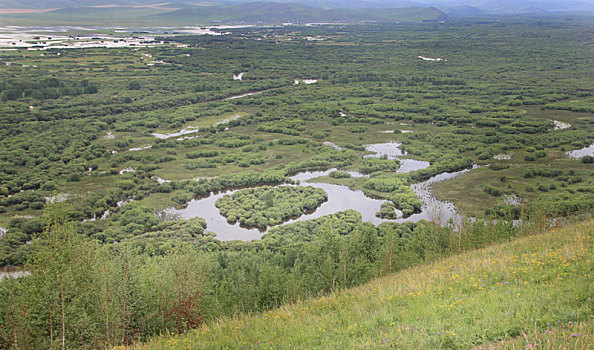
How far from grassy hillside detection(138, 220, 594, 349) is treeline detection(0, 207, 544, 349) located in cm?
344

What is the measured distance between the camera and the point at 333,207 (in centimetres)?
4356

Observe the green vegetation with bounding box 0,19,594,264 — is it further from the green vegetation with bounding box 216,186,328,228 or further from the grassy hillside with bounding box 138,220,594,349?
the grassy hillside with bounding box 138,220,594,349

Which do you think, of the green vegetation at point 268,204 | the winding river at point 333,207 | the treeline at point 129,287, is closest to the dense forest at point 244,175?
the treeline at point 129,287

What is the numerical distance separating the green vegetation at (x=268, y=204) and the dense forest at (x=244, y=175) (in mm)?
205

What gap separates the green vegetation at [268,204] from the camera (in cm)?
4066

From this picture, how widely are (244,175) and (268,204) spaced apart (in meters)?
7.88

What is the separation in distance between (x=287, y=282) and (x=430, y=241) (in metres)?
10.4

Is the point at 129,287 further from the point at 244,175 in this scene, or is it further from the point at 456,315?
the point at 244,175

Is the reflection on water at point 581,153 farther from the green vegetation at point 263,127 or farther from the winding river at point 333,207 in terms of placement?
the winding river at point 333,207

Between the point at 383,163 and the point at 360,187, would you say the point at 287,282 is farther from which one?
the point at 383,163

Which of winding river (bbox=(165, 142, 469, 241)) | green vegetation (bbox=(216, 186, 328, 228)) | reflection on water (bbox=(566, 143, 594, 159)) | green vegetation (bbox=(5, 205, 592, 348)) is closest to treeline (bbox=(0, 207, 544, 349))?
green vegetation (bbox=(5, 205, 592, 348))

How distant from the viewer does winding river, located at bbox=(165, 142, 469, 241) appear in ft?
129

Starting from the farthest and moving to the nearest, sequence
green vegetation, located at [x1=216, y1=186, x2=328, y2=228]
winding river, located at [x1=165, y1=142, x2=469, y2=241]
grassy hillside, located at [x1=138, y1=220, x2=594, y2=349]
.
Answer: green vegetation, located at [x1=216, y1=186, x2=328, y2=228] → winding river, located at [x1=165, y1=142, x2=469, y2=241] → grassy hillside, located at [x1=138, y1=220, x2=594, y2=349]

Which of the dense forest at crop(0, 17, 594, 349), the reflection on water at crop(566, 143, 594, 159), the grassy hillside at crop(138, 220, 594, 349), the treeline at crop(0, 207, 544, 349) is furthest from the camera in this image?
the reflection on water at crop(566, 143, 594, 159)
